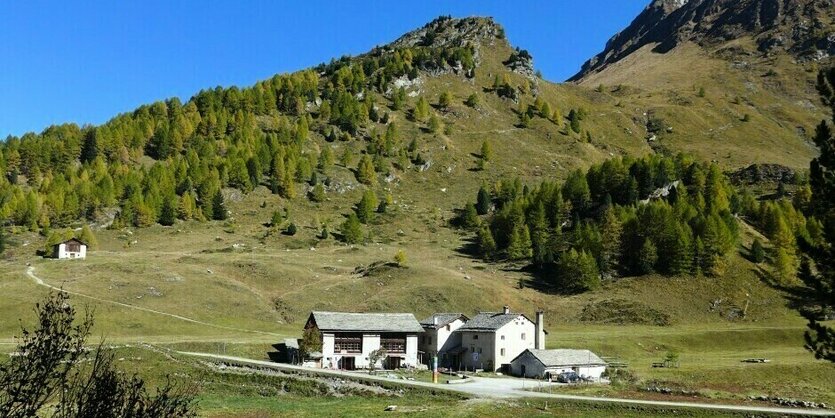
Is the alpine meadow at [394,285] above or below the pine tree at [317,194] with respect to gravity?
below

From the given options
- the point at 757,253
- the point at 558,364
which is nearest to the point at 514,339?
the point at 558,364

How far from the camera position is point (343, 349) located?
243ft

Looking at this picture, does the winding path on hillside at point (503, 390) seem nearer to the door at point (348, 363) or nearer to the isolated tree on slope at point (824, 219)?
the door at point (348, 363)

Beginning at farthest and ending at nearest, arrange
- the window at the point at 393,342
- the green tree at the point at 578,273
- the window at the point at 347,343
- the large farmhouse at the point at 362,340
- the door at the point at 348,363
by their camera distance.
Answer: the green tree at the point at 578,273
the window at the point at 393,342
the door at the point at 348,363
the window at the point at 347,343
the large farmhouse at the point at 362,340

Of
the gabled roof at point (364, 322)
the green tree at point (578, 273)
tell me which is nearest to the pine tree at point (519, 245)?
the green tree at point (578, 273)

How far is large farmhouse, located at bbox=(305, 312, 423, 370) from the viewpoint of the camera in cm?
7338

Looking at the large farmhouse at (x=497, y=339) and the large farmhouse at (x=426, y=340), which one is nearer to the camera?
the large farmhouse at (x=497, y=339)

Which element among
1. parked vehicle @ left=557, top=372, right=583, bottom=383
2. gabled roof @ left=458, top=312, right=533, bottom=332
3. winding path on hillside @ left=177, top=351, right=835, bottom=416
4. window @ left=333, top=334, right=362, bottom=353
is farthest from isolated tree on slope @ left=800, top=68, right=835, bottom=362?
window @ left=333, top=334, right=362, bottom=353

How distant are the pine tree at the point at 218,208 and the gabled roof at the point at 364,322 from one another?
90.7 meters

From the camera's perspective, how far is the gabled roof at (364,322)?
7369 centimetres

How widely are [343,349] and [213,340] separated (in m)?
14.9

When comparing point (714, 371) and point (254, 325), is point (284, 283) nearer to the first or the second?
point (254, 325)

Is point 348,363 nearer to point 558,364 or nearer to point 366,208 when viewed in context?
point 558,364

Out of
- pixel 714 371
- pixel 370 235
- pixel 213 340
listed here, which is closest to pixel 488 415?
pixel 714 371
